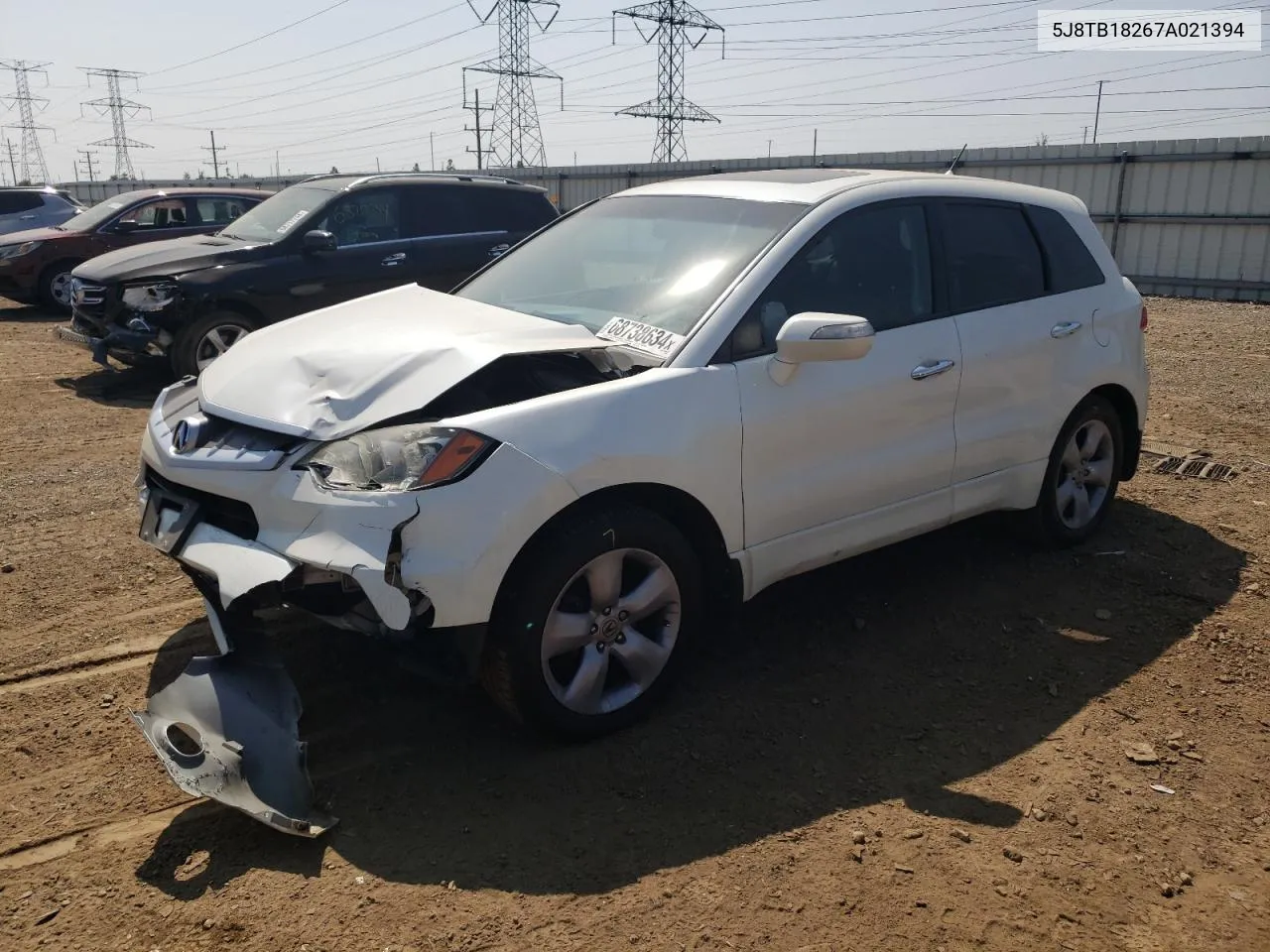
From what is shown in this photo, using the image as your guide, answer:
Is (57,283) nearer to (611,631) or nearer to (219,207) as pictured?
(219,207)

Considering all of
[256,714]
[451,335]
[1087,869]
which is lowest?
[1087,869]

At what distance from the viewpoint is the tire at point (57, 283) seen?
1320cm

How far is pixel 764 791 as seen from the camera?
3104mm

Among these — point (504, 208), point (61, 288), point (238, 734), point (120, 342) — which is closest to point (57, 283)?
point (61, 288)

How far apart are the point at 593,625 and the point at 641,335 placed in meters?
1.07

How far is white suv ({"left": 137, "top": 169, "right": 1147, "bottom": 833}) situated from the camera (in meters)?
2.92

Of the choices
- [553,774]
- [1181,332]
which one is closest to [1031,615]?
[553,774]

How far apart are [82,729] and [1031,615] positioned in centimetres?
370

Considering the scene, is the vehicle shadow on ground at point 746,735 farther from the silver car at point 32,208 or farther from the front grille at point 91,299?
the silver car at point 32,208

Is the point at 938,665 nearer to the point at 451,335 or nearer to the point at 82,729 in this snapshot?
the point at 451,335

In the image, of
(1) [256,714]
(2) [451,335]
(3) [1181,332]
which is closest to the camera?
(1) [256,714]

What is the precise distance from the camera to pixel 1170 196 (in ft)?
52.3

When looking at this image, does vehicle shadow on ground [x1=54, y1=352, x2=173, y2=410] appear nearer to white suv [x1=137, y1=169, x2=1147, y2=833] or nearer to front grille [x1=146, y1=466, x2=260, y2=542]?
white suv [x1=137, y1=169, x2=1147, y2=833]

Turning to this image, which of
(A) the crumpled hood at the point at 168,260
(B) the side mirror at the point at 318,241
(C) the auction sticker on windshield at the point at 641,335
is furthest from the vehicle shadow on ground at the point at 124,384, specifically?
(C) the auction sticker on windshield at the point at 641,335
